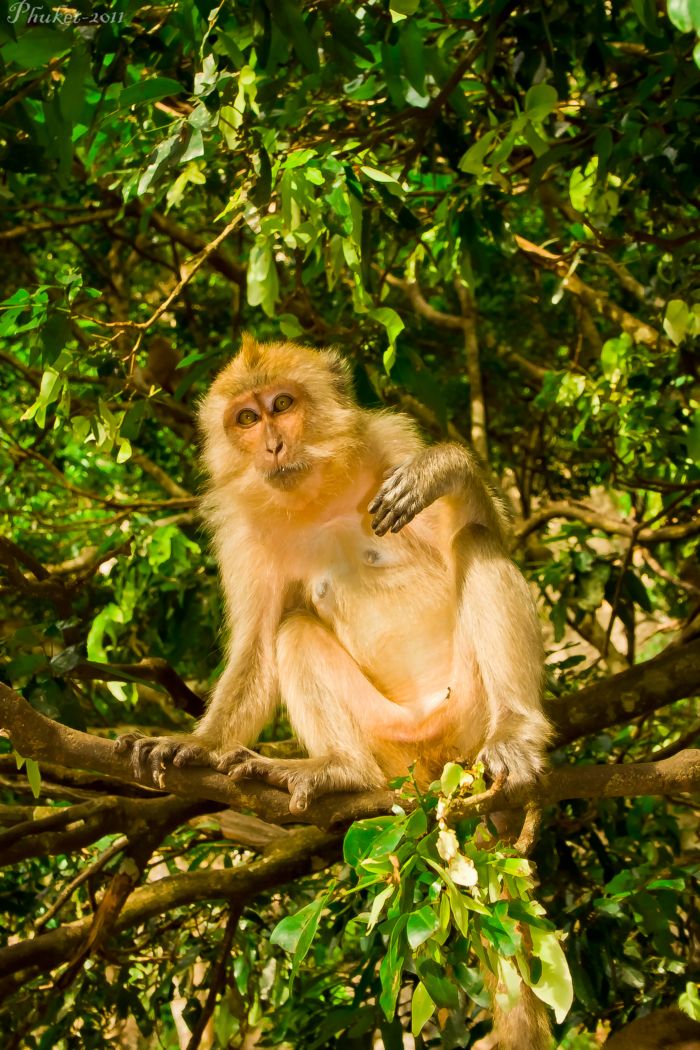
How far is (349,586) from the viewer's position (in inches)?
165

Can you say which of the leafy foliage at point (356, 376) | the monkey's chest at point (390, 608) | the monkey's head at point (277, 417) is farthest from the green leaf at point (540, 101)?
the monkey's chest at point (390, 608)

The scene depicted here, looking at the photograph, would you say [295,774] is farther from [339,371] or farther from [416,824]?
[339,371]

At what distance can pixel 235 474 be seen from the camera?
14.0 feet

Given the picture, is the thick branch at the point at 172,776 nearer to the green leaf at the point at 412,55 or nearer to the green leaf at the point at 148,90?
the green leaf at the point at 148,90

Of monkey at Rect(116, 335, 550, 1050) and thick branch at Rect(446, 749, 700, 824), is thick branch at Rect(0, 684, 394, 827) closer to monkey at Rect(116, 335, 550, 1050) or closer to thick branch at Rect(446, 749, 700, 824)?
monkey at Rect(116, 335, 550, 1050)

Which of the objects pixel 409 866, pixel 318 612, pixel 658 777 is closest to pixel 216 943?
pixel 318 612

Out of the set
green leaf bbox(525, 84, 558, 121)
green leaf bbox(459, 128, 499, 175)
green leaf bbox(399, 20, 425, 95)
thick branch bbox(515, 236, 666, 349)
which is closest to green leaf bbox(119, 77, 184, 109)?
green leaf bbox(399, 20, 425, 95)

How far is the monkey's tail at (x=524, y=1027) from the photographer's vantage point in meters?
3.11

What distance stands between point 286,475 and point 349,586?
503 millimetres

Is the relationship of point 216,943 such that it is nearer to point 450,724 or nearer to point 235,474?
point 450,724

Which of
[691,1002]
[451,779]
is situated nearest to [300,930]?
[451,779]

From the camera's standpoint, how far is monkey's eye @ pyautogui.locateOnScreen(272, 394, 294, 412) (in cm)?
415

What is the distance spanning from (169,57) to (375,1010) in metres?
3.35

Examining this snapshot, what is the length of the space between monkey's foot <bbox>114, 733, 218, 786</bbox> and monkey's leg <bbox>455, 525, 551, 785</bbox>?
0.93 m
